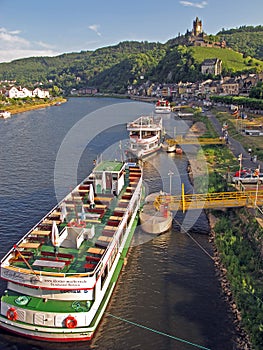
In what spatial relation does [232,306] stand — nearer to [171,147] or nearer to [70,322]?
[70,322]

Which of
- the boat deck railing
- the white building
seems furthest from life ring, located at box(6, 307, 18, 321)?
the white building

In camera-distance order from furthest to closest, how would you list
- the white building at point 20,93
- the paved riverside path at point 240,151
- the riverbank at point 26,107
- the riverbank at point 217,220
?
1. the white building at point 20,93
2. the riverbank at point 26,107
3. the paved riverside path at point 240,151
4. the riverbank at point 217,220

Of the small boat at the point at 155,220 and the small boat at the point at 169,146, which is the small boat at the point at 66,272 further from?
the small boat at the point at 169,146

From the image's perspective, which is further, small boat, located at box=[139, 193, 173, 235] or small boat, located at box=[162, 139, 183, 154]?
small boat, located at box=[162, 139, 183, 154]

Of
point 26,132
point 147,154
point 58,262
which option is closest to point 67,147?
point 147,154

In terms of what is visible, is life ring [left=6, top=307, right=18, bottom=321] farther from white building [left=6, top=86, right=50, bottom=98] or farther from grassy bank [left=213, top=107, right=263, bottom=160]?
white building [left=6, top=86, right=50, bottom=98]

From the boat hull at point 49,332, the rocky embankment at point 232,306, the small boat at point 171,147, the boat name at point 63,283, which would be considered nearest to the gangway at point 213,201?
the rocky embankment at point 232,306
